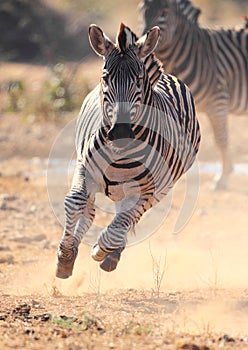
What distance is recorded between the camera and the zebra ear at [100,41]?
220 inches

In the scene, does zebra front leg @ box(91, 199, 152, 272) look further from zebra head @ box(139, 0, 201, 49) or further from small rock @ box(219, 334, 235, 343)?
zebra head @ box(139, 0, 201, 49)

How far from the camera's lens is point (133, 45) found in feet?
18.4

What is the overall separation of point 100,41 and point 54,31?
53.0ft

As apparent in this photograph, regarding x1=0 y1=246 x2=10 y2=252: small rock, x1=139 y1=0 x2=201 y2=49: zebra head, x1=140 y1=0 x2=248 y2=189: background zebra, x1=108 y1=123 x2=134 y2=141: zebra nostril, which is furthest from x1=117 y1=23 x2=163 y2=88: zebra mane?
x1=140 y1=0 x2=248 y2=189: background zebra

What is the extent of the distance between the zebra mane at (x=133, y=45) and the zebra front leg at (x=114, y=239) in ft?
3.19

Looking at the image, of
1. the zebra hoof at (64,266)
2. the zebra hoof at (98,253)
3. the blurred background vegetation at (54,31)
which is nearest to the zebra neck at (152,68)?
the zebra hoof at (98,253)

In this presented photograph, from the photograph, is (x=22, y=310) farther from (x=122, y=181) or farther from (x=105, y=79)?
(x=105, y=79)

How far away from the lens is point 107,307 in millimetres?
5465

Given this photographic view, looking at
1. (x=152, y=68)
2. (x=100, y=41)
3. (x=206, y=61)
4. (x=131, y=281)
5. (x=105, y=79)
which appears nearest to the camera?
(x=105, y=79)

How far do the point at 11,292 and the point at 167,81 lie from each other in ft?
7.29

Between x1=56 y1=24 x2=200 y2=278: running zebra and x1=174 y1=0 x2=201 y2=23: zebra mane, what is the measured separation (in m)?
4.89

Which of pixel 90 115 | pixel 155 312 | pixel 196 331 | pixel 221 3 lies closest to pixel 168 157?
pixel 90 115

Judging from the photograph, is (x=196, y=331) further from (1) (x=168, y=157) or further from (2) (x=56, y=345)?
(1) (x=168, y=157)

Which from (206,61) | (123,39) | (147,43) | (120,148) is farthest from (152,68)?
(206,61)
